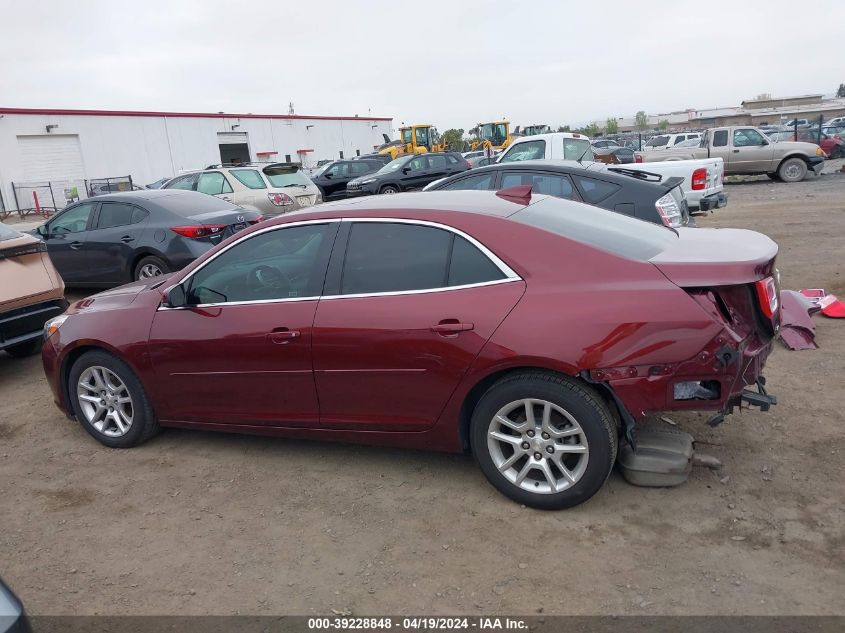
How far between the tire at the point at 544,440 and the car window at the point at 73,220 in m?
8.02

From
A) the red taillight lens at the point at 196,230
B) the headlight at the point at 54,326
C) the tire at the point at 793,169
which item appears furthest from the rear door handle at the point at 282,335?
the tire at the point at 793,169

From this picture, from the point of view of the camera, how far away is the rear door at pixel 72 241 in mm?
9625

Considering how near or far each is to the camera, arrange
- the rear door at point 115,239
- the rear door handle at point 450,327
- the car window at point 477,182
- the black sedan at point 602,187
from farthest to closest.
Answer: the rear door at point 115,239 → the car window at point 477,182 → the black sedan at point 602,187 → the rear door handle at point 450,327

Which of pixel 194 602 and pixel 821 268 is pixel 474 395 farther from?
pixel 821 268

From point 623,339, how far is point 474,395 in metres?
0.87

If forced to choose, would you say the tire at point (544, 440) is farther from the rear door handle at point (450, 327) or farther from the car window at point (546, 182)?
the car window at point (546, 182)

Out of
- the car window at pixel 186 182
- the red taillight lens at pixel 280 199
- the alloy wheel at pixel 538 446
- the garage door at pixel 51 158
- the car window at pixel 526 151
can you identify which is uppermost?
the garage door at pixel 51 158

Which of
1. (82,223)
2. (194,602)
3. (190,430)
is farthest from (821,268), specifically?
(82,223)

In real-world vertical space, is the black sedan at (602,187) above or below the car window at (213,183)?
below

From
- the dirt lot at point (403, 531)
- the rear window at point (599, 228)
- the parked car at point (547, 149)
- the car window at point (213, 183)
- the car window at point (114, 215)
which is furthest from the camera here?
the car window at point (213, 183)

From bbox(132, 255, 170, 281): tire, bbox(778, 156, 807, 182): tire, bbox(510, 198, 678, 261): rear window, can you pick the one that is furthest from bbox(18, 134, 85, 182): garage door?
bbox(510, 198, 678, 261): rear window

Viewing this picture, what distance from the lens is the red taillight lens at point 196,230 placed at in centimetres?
902

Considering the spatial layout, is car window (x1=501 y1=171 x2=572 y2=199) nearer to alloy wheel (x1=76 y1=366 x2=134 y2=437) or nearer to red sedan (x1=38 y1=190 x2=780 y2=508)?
red sedan (x1=38 y1=190 x2=780 y2=508)

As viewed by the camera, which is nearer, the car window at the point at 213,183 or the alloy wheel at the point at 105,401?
the alloy wheel at the point at 105,401
